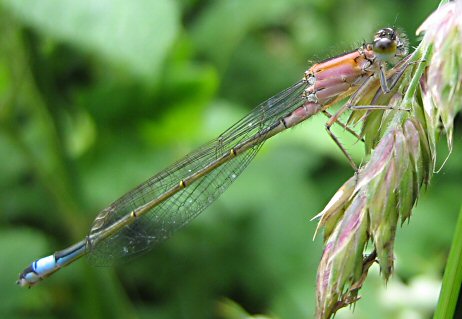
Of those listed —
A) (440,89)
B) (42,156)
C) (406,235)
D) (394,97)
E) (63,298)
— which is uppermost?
(42,156)

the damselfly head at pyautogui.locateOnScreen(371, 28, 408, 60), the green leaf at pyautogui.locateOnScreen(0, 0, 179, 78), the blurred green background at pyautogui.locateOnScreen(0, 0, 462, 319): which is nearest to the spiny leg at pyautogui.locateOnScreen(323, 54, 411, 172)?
the damselfly head at pyautogui.locateOnScreen(371, 28, 408, 60)

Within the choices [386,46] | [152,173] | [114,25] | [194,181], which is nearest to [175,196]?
[194,181]

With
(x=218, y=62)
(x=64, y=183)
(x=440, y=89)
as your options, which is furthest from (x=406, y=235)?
(x=440, y=89)

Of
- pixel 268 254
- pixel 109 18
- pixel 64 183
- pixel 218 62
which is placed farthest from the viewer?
pixel 218 62

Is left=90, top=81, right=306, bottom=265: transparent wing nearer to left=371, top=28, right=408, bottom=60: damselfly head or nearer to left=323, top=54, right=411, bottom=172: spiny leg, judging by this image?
left=323, top=54, right=411, bottom=172: spiny leg

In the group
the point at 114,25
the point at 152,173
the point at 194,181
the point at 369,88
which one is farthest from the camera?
the point at 152,173

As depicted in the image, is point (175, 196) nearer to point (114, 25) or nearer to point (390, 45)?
point (114, 25)

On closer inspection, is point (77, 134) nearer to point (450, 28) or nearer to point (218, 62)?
point (218, 62)
